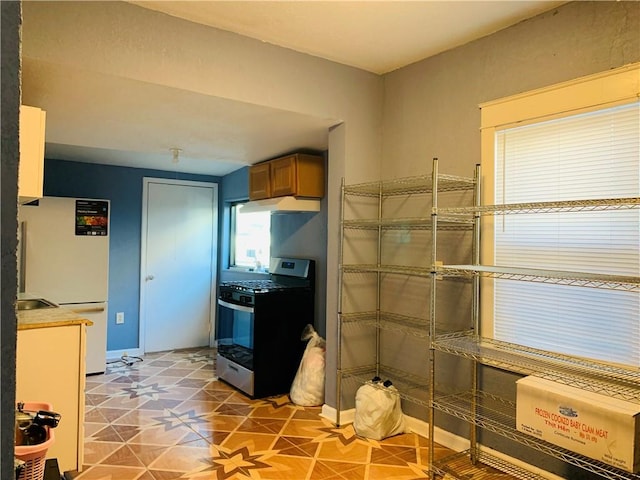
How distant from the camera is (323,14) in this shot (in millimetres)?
2357

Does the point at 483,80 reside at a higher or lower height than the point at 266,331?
higher

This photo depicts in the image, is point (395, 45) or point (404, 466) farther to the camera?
point (395, 45)

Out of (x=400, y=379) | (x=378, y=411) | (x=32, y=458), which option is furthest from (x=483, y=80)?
(x=32, y=458)

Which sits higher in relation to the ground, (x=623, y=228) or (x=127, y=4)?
(x=127, y=4)

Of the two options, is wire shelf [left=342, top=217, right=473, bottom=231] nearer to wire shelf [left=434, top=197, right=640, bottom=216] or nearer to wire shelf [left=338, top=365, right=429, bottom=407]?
wire shelf [left=434, top=197, right=640, bottom=216]

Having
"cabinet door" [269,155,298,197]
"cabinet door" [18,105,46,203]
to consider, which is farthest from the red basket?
"cabinet door" [269,155,298,197]

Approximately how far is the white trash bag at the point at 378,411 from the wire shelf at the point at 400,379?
0.10m

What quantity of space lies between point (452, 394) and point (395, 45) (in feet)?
7.06

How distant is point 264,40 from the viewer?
2686 millimetres

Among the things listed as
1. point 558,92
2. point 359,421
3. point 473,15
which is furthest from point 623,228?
point 359,421

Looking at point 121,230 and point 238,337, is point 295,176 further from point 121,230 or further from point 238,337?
point 121,230

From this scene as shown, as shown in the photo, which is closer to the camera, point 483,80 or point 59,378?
point 59,378

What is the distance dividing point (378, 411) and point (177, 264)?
341cm

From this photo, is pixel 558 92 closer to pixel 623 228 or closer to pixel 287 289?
pixel 623 228
